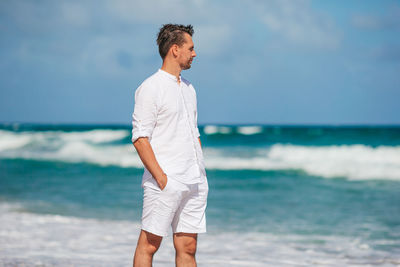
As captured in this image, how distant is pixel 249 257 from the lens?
500 centimetres

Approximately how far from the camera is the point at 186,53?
2.76 meters

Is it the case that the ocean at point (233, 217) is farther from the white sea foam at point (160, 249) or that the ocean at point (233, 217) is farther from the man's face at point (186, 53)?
the man's face at point (186, 53)

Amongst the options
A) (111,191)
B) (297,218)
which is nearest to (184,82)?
(297,218)

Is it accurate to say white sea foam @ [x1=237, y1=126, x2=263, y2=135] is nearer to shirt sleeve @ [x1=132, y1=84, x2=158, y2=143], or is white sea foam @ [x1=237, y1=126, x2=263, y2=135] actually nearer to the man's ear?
the man's ear

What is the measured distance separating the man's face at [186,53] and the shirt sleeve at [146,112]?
26cm

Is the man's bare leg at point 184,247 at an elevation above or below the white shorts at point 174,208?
below

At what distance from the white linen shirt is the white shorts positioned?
0.05 m

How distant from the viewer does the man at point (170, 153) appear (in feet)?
8.65

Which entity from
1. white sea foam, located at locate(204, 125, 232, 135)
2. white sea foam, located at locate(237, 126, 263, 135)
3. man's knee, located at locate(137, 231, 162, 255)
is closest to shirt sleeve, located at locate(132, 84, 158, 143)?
man's knee, located at locate(137, 231, 162, 255)

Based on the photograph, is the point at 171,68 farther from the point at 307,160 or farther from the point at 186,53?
the point at 307,160

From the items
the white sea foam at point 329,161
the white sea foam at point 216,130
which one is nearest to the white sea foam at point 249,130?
the white sea foam at point 216,130

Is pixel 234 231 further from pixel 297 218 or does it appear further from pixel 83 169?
pixel 83 169

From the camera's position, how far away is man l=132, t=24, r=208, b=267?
264 cm

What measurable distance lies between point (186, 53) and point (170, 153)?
592mm
